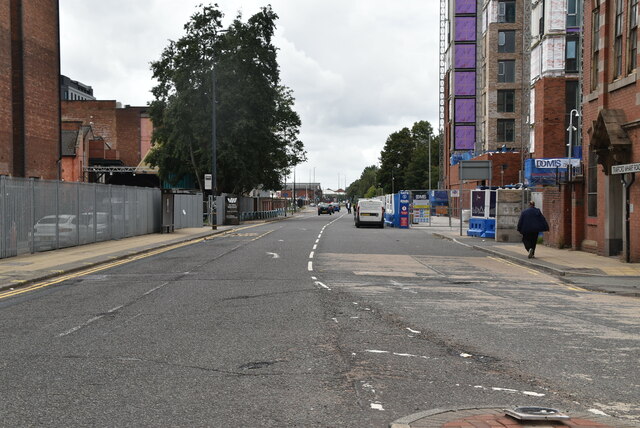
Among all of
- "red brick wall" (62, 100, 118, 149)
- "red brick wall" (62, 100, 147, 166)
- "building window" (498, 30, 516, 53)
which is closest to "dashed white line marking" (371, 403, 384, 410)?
"building window" (498, 30, 516, 53)

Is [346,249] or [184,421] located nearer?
[184,421]

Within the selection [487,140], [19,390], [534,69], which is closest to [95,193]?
[19,390]

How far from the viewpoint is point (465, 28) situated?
255 ft

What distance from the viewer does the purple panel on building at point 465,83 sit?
77.2m

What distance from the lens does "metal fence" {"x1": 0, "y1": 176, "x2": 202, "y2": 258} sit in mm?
19984

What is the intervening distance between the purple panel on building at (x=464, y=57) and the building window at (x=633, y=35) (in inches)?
2314

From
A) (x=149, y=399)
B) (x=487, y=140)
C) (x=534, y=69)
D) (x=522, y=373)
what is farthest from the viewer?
(x=487, y=140)

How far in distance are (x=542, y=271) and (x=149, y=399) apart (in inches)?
569

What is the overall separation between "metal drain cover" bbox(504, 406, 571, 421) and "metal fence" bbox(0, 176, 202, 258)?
1786 cm

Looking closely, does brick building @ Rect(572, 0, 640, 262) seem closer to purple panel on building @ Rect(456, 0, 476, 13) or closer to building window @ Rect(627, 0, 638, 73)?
building window @ Rect(627, 0, 638, 73)

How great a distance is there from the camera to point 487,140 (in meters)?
69.5

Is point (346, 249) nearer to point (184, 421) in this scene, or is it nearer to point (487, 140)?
point (184, 421)

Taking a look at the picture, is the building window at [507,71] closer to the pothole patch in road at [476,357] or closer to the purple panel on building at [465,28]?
the purple panel on building at [465,28]

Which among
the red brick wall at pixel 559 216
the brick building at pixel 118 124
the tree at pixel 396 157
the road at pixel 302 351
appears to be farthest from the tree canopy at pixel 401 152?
the road at pixel 302 351
